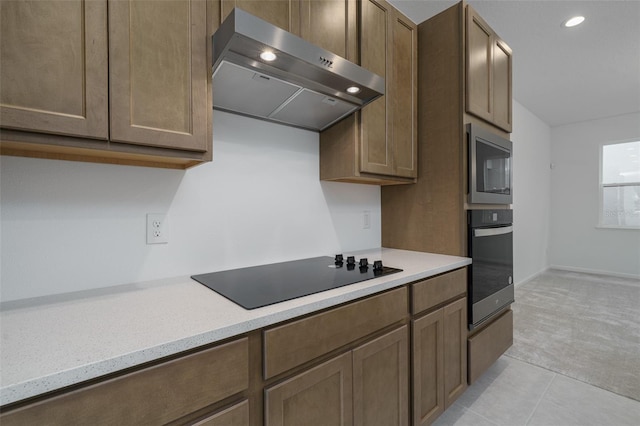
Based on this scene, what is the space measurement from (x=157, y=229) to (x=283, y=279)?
59 centimetres

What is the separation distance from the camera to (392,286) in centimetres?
127

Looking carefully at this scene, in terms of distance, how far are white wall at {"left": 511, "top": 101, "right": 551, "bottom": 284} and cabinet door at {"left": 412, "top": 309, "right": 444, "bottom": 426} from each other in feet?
10.8

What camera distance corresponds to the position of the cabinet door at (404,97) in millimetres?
1839

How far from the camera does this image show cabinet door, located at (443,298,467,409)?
1.61 meters

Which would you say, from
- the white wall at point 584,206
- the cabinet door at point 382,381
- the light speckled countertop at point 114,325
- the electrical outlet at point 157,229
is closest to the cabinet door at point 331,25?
the electrical outlet at point 157,229

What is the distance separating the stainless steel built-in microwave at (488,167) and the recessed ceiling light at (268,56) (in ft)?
4.25

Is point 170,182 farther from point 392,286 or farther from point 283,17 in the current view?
point 392,286

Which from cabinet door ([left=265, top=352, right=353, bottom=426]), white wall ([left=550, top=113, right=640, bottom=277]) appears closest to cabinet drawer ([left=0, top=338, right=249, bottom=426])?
cabinet door ([left=265, top=352, right=353, bottom=426])

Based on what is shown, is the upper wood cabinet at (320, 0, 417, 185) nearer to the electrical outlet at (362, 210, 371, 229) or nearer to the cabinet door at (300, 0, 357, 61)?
the cabinet door at (300, 0, 357, 61)

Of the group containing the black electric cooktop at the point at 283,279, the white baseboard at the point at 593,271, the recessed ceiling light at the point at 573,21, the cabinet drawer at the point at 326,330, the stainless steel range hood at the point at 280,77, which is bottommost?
the white baseboard at the point at 593,271

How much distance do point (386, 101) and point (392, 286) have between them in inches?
44.4

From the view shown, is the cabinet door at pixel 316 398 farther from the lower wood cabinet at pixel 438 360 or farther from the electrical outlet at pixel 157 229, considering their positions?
the electrical outlet at pixel 157 229

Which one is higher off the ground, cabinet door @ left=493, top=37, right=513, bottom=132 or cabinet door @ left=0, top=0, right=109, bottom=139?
cabinet door @ left=493, top=37, right=513, bottom=132

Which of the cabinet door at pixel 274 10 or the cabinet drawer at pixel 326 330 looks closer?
the cabinet drawer at pixel 326 330
